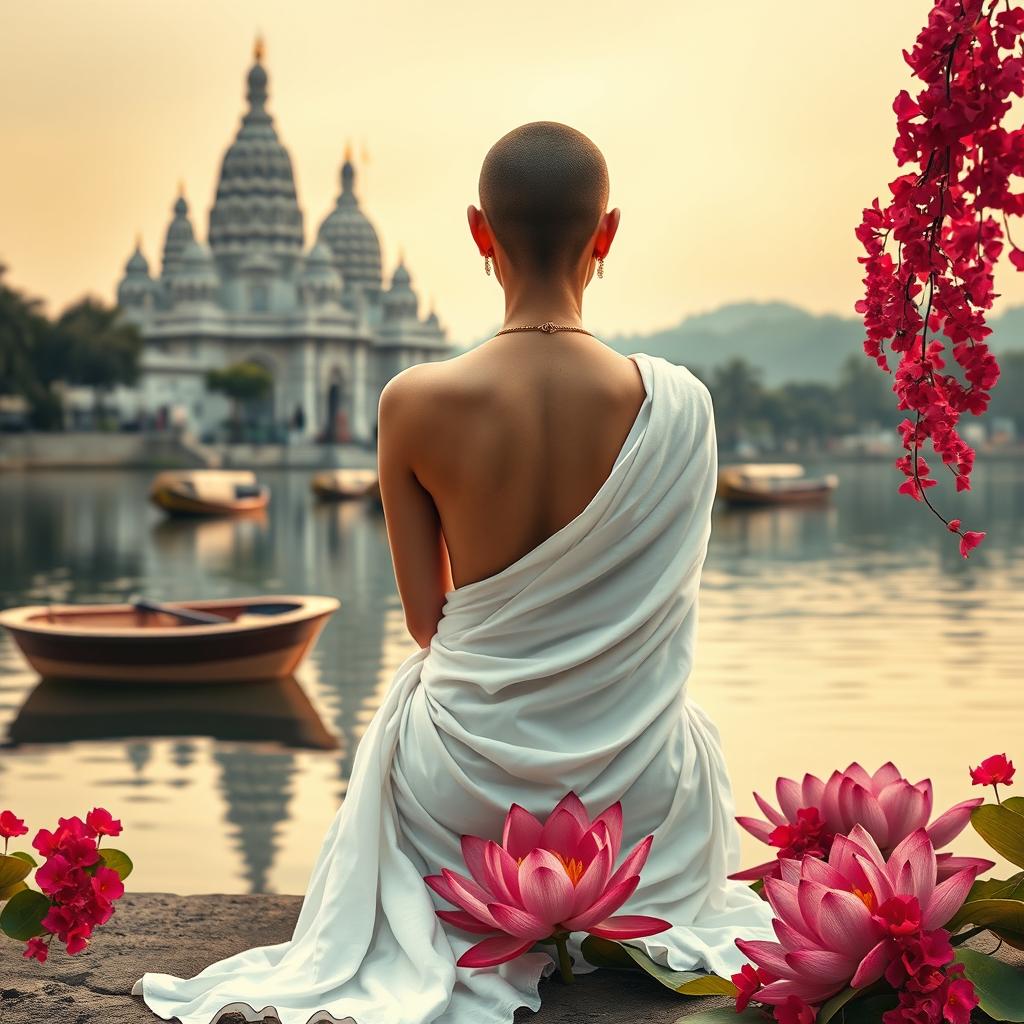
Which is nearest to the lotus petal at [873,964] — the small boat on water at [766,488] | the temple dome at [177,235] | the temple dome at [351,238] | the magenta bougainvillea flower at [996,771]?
the magenta bougainvillea flower at [996,771]

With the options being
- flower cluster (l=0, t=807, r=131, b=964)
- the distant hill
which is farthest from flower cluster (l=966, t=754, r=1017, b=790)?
the distant hill

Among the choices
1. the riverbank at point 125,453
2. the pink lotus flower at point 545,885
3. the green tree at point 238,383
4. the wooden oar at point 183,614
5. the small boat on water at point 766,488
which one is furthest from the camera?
the green tree at point 238,383

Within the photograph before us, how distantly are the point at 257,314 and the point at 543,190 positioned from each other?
5534 cm

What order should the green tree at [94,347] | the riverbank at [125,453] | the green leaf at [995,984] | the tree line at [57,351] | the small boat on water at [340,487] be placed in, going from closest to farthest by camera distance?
the green leaf at [995,984] < the small boat on water at [340,487] < the tree line at [57,351] < the riverbank at [125,453] < the green tree at [94,347]

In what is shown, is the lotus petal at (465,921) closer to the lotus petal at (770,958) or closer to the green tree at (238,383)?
the lotus petal at (770,958)

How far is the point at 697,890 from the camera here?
2.20 meters

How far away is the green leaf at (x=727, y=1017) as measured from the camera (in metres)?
1.80

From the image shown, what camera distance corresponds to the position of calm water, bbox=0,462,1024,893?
214 inches

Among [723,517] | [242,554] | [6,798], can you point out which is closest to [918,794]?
[6,798]

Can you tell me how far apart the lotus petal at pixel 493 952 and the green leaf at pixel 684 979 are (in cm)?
20

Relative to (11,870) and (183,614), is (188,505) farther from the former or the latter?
(11,870)

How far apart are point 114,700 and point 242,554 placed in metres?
9.35

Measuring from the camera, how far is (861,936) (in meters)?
1.70

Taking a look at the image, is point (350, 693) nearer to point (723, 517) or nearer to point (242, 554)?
point (242, 554)
